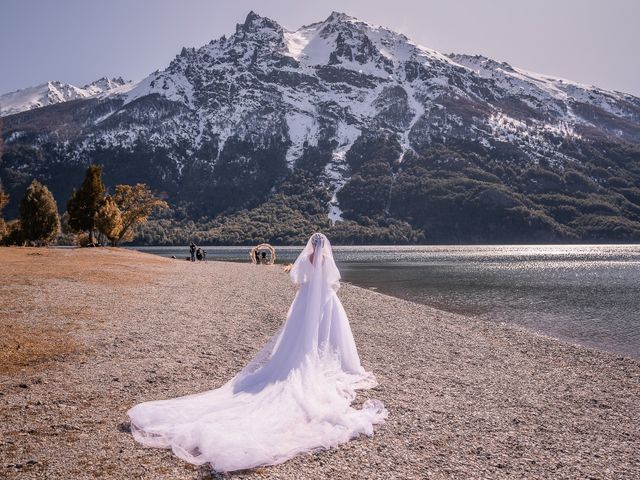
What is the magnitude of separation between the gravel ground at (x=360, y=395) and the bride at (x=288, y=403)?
0.27 metres

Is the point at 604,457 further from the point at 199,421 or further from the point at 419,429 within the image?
the point at 199,421

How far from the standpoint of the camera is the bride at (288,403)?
26.6 ft

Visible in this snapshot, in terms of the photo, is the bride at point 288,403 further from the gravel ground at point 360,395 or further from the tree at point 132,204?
the tree at point 132,204

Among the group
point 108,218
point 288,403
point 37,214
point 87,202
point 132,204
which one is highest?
point 132,204

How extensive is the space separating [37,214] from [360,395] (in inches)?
3096

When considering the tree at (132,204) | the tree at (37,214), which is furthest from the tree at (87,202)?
the tree at (132,204)

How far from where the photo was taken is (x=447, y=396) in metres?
12.1

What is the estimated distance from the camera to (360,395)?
38.5 ft

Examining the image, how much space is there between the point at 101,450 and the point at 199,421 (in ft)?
5.32

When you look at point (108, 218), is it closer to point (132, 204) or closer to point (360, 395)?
point (132, 204)

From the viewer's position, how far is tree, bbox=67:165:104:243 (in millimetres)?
68188

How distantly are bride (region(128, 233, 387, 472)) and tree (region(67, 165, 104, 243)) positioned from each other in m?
64.0

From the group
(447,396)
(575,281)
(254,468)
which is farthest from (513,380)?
(575,281)

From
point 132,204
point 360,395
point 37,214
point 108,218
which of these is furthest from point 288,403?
point 37,214
